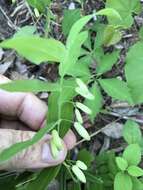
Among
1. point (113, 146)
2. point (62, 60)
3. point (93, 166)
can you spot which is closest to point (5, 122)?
point (93, 166)

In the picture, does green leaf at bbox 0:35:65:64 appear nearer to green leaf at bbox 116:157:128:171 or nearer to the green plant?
the green plant

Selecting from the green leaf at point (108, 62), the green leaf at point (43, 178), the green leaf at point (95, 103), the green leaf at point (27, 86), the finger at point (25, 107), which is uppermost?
the green leaf at point (27, 86)

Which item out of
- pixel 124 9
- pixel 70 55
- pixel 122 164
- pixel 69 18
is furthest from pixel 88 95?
pixel 69 18

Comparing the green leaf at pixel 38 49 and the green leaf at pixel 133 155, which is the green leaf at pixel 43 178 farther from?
the green leaf at pixel 38 49

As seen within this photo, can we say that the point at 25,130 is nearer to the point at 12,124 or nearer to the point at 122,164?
the point at 12,124

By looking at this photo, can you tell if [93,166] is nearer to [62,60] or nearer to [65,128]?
[65,128]

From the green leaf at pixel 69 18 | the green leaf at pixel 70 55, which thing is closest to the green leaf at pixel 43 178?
the green leaf at pixel 70 55
